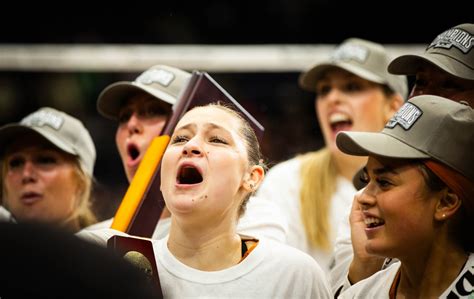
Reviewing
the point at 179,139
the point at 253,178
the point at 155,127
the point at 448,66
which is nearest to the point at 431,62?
the point at 448,66

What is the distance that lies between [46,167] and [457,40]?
1.41 meters

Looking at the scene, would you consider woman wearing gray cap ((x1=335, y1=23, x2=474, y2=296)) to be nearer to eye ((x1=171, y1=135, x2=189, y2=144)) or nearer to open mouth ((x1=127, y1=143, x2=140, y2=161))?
eye ((x1=171, y1=135, x2=189, y2=144))

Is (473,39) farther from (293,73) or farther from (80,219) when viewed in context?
(293,73)

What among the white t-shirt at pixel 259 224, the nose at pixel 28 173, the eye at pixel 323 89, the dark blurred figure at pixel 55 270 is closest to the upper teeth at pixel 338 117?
the eye at pixel 323 89

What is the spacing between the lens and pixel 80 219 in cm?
292

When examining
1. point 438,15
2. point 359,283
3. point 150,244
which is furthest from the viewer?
point 438,15

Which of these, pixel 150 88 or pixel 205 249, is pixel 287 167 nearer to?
pixel 150 88

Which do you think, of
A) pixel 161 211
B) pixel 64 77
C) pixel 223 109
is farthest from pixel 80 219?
pixel 64 77

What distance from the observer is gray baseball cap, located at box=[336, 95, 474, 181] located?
6.35 feet

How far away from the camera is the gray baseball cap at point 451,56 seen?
7.64ft

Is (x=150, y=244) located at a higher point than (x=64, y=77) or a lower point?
higher

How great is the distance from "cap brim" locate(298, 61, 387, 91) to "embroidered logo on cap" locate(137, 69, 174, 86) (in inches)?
30.8

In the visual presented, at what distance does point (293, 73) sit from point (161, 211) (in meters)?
2.57

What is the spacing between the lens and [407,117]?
2025 millimetres
